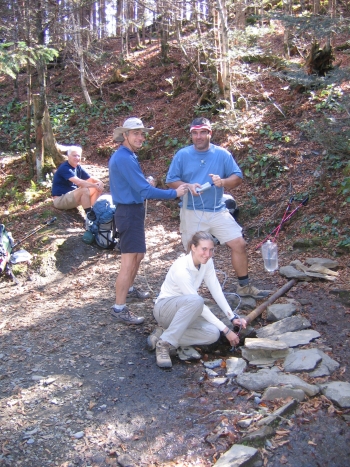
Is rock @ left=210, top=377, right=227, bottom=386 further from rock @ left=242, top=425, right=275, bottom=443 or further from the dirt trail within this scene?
rock @ left=242, top=425, right=275, bottom=443

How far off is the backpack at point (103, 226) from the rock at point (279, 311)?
3234 mm

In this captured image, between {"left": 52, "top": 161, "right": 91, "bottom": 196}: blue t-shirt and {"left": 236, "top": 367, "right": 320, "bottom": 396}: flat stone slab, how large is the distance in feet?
16.6

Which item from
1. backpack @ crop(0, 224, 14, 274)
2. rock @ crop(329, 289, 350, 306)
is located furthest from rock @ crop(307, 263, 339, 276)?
backpack @ crop(0, 224, 14, 274)

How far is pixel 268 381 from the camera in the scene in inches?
146

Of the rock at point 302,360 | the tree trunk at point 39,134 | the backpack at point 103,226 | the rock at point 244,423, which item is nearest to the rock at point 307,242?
the backpack at point 103,226

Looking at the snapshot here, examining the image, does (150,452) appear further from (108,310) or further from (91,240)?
(91,240)

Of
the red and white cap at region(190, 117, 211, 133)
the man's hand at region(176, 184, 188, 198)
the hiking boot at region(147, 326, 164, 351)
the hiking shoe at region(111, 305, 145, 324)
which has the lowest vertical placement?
the hiking shoe at region(111, 305, 145, 324)

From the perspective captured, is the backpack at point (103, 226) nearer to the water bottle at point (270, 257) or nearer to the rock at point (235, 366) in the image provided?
the water bottle at point (270, 257)

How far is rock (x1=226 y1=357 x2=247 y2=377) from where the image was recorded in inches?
156

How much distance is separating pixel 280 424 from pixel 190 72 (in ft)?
46.7

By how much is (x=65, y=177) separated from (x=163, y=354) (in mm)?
4535

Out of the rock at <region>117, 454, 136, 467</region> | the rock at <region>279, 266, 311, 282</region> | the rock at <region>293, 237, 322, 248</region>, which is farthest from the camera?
the rock at <region>293, 237, 322, 248</region>

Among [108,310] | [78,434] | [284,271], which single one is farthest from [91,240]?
[78,434]

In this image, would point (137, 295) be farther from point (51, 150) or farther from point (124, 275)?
point (51, 150)
